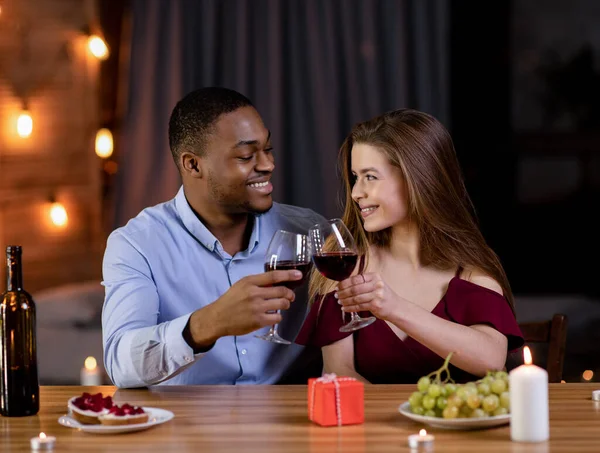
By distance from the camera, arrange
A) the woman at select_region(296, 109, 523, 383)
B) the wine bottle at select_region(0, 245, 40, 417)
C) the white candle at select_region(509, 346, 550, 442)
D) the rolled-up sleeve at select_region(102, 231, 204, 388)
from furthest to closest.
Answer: the woman at select_region(296, 109, 523, 383) → the rolled-up sleeve at select_region(102, 231, 204, 388) → the wine bottle at select_region(0, 245, 40, 417) → the white candle at select_region(509, 346, 550, 442)

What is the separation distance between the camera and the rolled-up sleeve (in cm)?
184

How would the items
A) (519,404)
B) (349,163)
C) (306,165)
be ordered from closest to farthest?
(519,404)
(349,163)
(306,165)

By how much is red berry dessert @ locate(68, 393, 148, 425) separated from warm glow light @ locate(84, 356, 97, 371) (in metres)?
2.08

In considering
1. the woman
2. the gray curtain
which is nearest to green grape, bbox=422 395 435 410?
the woman

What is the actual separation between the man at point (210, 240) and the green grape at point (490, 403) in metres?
0.79

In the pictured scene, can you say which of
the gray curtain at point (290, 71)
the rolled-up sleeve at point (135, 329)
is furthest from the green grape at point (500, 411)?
the gray curtain at point (290, 71)

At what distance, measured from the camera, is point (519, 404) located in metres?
1.32

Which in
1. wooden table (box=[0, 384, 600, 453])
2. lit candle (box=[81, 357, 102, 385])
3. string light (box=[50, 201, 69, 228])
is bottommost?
lit candle (box=[81, 357, 102, 385])

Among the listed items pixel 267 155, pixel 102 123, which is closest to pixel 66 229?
pixel 102 123

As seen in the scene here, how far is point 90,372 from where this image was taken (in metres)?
3.50

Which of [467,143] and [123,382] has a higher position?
[467,143]

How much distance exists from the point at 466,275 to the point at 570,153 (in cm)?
200

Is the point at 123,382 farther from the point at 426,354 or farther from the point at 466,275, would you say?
the point at 466,275

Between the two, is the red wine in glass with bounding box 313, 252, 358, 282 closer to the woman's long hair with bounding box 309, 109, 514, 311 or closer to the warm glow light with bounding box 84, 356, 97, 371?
the woman's long hair with bounding box 309, 109, 514, 311
